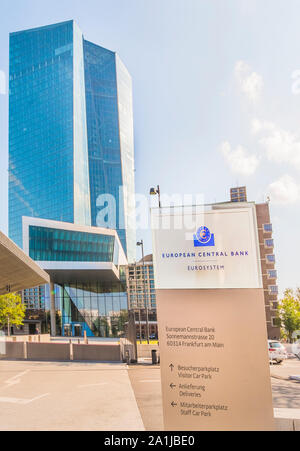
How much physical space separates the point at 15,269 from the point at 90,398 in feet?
50.1

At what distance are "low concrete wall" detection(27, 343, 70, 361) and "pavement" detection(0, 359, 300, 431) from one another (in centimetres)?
318

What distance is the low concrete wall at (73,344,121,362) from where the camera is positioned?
66.3ft

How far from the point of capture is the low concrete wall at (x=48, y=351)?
69.5ft

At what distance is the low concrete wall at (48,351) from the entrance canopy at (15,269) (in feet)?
15.6

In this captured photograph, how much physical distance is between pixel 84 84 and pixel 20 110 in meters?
30.3

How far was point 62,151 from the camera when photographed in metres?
125

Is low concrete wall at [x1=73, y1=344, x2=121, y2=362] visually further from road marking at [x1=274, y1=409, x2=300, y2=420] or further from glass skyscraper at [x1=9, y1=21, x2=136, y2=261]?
glass skyscraper at [x1=9, y1=21, x2=136, y2=261]

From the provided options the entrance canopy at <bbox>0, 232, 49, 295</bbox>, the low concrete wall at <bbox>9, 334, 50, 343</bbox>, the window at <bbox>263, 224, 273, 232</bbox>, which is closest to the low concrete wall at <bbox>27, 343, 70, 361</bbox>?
the entrance canopy at <bbox>0, 232, 49, 295</bbox>

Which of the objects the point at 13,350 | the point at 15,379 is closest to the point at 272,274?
the point at 13,350

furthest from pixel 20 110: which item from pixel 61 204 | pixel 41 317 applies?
pixel 41 317

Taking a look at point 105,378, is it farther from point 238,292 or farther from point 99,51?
point 99,51

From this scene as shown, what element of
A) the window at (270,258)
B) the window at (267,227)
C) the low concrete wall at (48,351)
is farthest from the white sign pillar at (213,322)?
the window at (270,258)

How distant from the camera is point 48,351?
71.3 feet

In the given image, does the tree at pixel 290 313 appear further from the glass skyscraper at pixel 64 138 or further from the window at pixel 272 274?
the glass skyscraper at pixel 64 138
